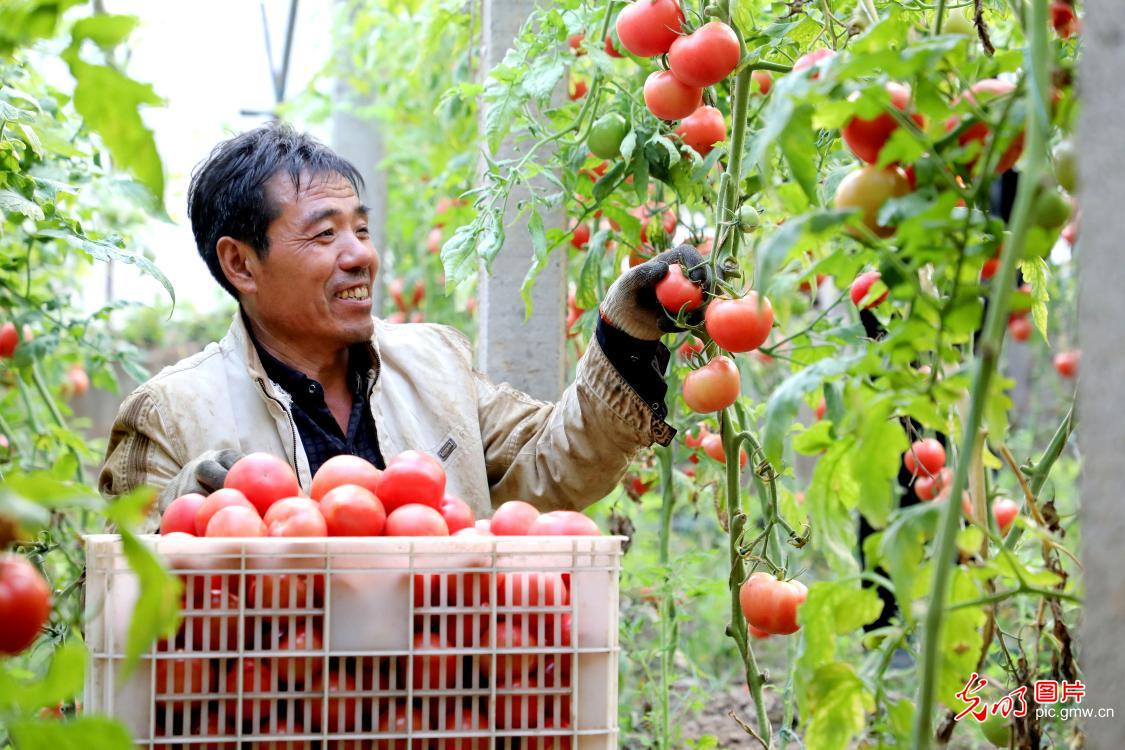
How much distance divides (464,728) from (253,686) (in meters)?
0.22

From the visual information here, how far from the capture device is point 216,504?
56.7 inches

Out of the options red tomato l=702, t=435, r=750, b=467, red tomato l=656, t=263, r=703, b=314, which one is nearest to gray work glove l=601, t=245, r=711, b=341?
red tomato l=656, t=263, r=703, b=314

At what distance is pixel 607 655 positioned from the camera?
52.1 inches

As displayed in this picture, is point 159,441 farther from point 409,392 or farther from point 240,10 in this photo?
point 240,10

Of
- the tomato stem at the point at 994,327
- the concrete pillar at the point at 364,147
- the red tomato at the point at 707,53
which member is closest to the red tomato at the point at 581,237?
the red tomato at the point at 707,53

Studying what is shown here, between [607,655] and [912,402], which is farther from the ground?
[912,402]

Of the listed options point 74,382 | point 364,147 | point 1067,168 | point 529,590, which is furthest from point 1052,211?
point 364,147

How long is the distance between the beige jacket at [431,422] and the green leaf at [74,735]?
3.65 feet

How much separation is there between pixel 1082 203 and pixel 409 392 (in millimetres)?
1593

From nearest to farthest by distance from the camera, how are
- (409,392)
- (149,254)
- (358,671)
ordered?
1. (358,671)
2. (409,392)
3. (149,254)

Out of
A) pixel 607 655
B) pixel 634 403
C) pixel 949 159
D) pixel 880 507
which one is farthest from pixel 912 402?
pixel 634 403

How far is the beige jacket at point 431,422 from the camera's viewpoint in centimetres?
204

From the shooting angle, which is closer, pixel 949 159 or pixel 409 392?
pixel 949 159

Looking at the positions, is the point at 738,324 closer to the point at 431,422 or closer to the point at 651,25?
the point at 651,25
